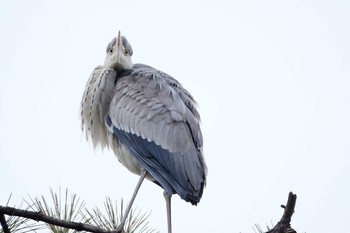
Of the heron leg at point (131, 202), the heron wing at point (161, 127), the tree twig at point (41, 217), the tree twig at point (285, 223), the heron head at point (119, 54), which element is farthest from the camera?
the heron head at point (119, 54)

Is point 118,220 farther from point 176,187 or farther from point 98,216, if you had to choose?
point 176,187

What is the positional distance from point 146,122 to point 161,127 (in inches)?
7.5

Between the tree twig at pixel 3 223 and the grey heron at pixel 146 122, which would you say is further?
the grey heron at pixel 146 122

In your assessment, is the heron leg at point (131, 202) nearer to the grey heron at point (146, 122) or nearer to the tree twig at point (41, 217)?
the grey heron at point (146, 122)

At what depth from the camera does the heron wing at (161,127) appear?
543 centimetres

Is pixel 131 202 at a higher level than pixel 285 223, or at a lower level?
higher

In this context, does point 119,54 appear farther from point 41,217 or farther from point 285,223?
point 285,223

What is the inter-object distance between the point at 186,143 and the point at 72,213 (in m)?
1.79

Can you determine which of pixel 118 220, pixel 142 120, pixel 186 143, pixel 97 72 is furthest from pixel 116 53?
pixel 118 220

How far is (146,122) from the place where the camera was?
5.97m

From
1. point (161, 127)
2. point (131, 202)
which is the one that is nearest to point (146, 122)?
point (161, 127)

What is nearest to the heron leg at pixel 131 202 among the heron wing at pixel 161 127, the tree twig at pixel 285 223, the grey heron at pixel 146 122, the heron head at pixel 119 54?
the grey heron at pixel 146 122

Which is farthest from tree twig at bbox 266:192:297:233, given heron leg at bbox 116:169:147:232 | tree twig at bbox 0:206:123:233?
heron leg at bbox 116:169:147:232

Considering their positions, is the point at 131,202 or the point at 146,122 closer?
the point at 131,202
